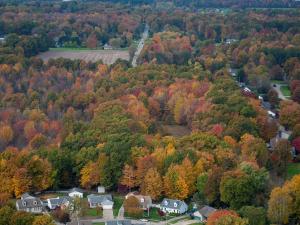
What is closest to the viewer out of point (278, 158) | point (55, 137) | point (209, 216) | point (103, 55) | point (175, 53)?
point (209, 216)

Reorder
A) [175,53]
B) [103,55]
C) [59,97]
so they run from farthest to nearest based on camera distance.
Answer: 1. [103,55]
2. [175,53]
3. [59,97]

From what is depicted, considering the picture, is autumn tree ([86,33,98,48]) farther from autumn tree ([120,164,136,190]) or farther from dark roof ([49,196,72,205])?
dark roof ([49,196,72,205])

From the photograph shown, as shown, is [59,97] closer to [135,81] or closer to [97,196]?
[135,81]

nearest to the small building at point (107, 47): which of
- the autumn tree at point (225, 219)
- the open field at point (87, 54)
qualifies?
the open field at point (87, 54)

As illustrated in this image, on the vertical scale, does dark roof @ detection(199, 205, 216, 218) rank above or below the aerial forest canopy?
below

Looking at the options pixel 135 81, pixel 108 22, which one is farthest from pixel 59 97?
pixel 108 22

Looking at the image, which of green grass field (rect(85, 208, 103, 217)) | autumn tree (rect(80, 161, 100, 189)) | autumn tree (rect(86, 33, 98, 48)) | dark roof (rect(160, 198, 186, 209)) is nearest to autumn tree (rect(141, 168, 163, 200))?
dark roof (rect(160, 198, 186, 209))

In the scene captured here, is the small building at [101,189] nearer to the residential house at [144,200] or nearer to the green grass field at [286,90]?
the residential house at [144,200]
